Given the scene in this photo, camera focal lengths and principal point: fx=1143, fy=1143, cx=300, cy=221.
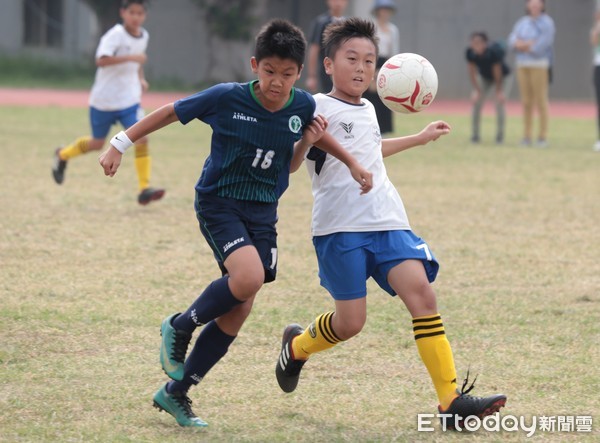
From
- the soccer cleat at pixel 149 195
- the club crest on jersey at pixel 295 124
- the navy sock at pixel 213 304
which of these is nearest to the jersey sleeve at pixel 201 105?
the club crest on jersey at pixel 295 124

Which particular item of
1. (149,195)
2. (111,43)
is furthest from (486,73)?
(149,195)

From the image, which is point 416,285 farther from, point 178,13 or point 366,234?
point 178,13

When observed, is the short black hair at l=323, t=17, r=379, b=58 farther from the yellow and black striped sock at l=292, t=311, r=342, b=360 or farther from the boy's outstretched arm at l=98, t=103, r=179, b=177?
the yellow and black striped sock at l=292, t=311, r=342, b=360

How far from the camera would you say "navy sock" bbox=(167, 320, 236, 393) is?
177 inches

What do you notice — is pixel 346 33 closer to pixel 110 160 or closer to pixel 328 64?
pixel 328 64

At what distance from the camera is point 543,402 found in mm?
4707

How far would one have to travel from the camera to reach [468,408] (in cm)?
431

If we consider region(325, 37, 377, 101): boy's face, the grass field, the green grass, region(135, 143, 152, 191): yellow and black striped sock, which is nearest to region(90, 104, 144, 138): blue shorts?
region(135, 143, 152, 191): yellow and black striped sock

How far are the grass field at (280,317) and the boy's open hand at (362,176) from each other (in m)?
0.91

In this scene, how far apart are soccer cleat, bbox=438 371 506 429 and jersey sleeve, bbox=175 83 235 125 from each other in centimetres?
145

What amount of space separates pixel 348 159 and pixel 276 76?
0.44 metres

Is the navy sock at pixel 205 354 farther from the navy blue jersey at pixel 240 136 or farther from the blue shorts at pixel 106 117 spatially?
the blue shorts at pixel 106 117

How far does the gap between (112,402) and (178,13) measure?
2657 centimetres

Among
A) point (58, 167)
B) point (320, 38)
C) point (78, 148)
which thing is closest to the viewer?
point (78, 148)
